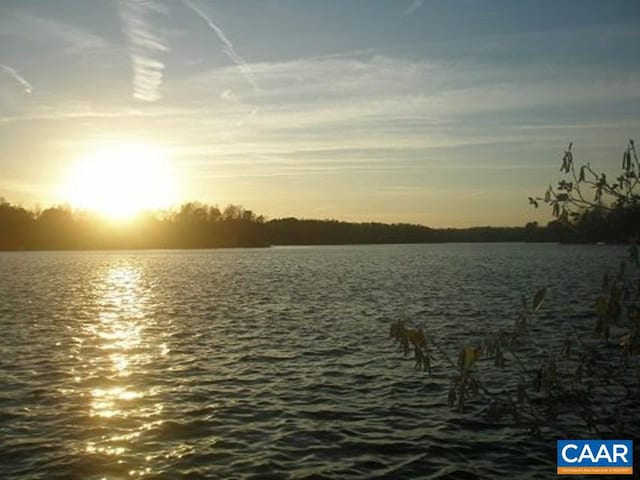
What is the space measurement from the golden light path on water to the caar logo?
9.59 meters

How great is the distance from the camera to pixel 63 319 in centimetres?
4084

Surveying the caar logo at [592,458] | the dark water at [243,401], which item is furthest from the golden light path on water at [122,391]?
the caar logo at [592,458]

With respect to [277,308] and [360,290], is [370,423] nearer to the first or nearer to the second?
[277,308]

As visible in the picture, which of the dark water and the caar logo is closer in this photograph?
the caar logo

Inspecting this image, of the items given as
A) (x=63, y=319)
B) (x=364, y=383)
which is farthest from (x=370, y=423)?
(x=63, y=319)

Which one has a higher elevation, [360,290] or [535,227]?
[535,227]

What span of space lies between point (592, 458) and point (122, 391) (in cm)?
1523

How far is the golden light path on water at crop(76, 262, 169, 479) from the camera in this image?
14930 mm

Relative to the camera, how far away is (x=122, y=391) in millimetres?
20906

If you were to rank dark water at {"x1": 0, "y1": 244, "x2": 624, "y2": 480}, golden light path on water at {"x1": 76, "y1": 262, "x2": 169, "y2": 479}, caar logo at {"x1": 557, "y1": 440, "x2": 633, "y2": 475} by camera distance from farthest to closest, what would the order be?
golden light path on water at {"x1": 76, "y1": 262, "x2": 169, "y2": 479}
dark water at {"x1": 0, "y1": 244, "x2": 624, "y2": 480}
caar logo at {"x1": 557, "y1": 440, "x2": 633, "y2": 475}

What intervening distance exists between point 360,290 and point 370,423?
45.2m

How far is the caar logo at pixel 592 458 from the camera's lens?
11945 mm

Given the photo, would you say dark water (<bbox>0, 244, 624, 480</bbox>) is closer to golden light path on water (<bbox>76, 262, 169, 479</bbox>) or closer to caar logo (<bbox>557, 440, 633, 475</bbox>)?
golden light path on water (<bbox>76, 262, 169, 479</bbox>)

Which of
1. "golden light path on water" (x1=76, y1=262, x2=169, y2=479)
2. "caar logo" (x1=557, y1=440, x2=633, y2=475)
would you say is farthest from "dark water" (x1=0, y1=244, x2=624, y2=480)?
"caar logo" (x1=557, y1=440, x2=633, y2=475)
